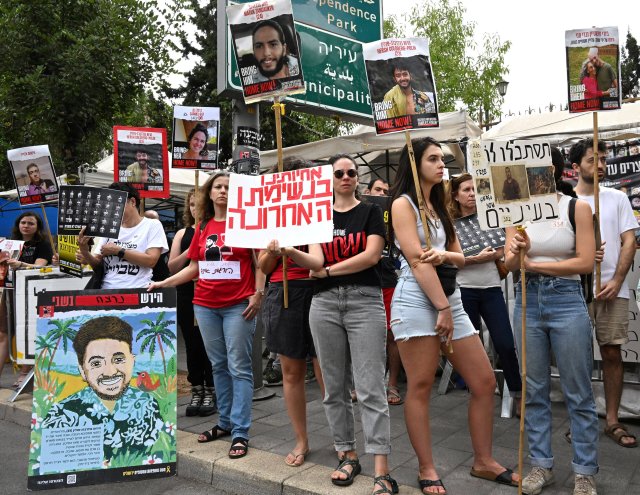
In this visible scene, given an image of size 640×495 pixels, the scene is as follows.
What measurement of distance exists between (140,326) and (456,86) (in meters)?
23.5

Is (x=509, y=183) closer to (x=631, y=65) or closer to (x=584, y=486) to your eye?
(x=584, y=486)

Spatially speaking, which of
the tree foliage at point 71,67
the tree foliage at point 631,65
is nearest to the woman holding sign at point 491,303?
the tree foliage at point 71,67

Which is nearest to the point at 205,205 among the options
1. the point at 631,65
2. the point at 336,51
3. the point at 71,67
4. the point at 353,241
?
the point at 353,241

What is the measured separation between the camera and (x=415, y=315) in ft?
10.2

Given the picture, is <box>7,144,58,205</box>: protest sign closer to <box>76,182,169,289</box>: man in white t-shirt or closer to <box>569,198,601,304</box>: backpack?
<box>76,182,169,289</box>: man in white t-shirt

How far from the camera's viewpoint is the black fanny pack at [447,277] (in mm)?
3211

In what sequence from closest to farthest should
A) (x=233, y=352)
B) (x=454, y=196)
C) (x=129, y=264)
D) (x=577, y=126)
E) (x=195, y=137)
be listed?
(x=233, y=352) → (x=129, y=264) → (x=454, y=196) → (x=195, y=137) → (x=577, y=126)

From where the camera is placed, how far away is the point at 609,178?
610 centimetres

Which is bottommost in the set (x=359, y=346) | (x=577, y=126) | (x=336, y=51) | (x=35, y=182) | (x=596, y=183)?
(x=359, y=346)

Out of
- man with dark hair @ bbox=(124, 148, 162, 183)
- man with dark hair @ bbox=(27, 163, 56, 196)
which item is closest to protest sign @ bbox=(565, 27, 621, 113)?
man with dark hair @ bbox=(124, 148, 162, 183)

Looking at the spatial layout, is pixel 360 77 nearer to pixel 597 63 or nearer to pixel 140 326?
pixel 597 63

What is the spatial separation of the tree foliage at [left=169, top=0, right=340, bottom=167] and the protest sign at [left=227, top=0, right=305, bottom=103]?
18.4 metres

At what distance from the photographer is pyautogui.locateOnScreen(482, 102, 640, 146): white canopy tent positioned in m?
6.39

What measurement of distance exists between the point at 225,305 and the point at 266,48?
5.82 ft
